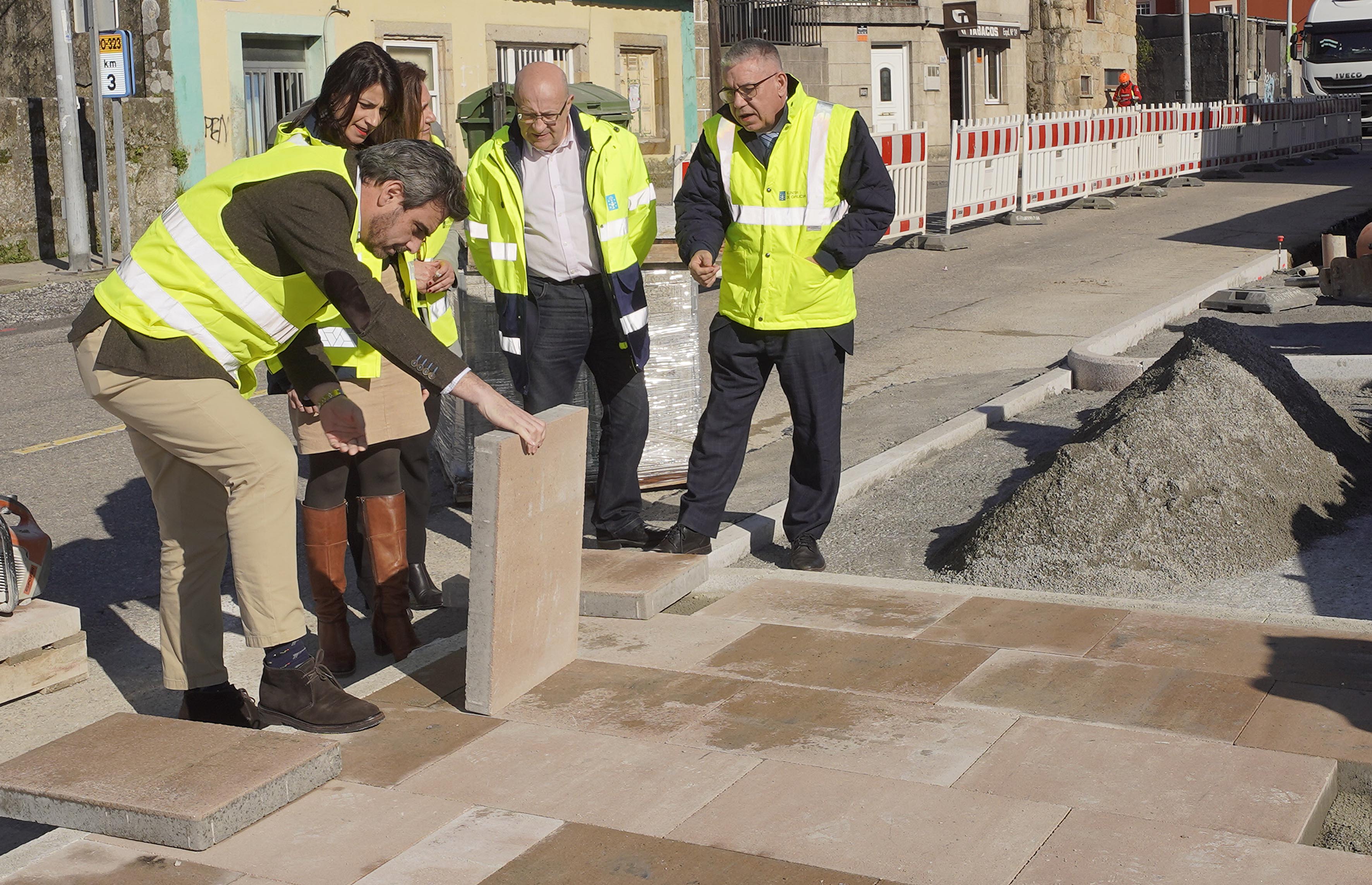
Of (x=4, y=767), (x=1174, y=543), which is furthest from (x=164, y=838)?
(x=1174, y=543)

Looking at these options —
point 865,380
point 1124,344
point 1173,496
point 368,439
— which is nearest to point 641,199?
point 368,439

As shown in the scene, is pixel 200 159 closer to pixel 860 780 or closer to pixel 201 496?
pixel 201 496

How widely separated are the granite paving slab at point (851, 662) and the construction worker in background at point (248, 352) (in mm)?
983

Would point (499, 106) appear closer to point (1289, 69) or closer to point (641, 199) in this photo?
point (641, 199)

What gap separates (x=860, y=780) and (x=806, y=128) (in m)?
2.72

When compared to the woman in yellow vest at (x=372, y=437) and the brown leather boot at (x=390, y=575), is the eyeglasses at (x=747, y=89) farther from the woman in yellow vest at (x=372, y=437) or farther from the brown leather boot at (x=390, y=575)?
the brown leather boot at (x=390, y=575)

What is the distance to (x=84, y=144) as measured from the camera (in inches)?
690

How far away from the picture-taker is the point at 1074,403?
8.14 metres

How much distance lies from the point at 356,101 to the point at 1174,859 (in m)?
3.35

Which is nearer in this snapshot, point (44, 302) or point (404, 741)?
point (404, 741)

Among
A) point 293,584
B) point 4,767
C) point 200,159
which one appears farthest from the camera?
point 200,159

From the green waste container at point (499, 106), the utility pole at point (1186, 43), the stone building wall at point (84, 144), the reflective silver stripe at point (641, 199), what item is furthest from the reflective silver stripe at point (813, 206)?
the utility pole at point (1186, 43)

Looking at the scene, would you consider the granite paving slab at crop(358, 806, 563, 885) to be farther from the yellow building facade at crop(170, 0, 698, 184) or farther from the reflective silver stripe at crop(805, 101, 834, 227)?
the yellow building facade at crop(170, 0, 698, 184)

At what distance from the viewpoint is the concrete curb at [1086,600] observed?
4461 millimetres
